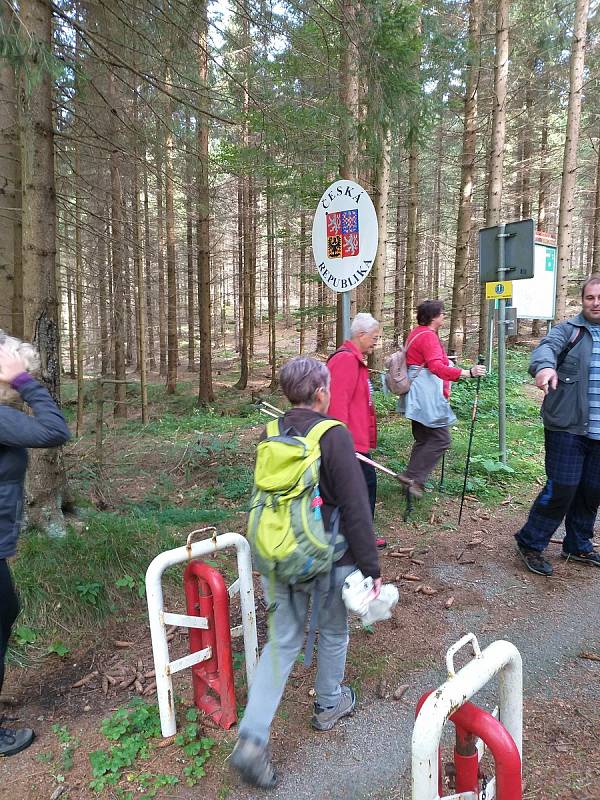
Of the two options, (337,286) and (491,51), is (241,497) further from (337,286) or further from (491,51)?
(491,51)

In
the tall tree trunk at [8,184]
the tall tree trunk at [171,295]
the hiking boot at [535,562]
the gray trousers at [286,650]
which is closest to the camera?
the gray trousers at [286,650]

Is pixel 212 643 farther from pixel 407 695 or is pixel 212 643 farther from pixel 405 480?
pixel 405 480

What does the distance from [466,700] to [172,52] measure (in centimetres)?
632

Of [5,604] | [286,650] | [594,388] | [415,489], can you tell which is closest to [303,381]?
[286,650]

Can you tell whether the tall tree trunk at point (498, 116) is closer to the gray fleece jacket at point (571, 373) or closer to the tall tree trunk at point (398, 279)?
the tall tree trunk at point (398, 279)

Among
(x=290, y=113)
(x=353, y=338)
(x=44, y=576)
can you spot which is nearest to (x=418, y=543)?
(x=353, y=338)

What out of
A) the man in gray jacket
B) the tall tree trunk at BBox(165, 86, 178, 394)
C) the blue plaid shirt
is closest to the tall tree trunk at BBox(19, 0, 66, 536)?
the man in gray jacket

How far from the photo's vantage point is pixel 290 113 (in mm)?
6176

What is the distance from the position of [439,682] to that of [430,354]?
2.92 m

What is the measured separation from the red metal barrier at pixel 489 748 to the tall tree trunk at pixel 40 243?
142 inches

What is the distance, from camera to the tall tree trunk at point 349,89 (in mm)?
5207

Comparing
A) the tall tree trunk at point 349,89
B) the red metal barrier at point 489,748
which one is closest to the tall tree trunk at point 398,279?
the tall tree trunk at point 349,89

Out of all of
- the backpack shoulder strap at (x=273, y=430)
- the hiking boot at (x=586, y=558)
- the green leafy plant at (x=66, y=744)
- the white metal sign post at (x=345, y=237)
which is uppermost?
the white metal sign post at (x=345, y=237)

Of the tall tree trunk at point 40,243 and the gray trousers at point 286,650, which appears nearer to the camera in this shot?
the gray trousers at point 286,650
